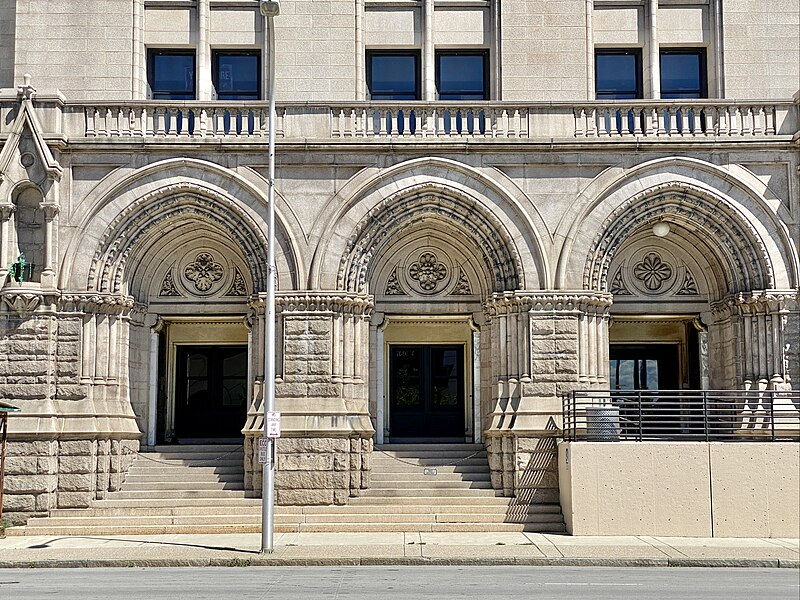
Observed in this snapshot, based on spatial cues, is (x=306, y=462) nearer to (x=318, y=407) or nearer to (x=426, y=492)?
(x=318, y=407)

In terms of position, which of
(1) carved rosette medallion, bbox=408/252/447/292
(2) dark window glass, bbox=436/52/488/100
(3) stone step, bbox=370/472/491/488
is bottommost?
(3) stone step, bbox=370/472/491/488

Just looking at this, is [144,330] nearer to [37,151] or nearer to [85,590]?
[37,151]

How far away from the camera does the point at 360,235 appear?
71.9 feet

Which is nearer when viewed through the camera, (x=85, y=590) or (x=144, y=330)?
(x=85, y=590)

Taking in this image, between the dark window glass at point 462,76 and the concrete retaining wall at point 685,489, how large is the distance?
9.89m

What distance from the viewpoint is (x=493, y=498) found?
21.1 metres

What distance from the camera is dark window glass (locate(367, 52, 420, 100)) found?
25.0m

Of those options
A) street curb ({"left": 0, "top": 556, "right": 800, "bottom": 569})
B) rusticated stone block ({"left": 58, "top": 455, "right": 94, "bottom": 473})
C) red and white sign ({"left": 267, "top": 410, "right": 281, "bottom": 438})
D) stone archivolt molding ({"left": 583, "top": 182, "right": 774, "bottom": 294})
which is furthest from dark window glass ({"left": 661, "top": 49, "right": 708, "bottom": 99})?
rusticated stone block ({"left": 58, "top": 455, "right": 94, "bottom": 473})

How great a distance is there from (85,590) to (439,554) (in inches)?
236

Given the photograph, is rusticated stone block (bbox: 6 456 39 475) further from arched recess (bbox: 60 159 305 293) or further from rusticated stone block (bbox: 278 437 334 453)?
rusticated stone block (bbox: 278 437 334 453)

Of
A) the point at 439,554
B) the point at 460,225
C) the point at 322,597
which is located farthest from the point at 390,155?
the point at 322,597

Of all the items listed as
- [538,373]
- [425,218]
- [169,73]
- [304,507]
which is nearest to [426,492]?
[304,507]

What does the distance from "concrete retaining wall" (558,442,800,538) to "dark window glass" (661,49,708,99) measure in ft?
32.6

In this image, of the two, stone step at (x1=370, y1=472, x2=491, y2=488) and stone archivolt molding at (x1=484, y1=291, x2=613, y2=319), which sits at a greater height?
stone archivolt molding at (x1=484, y1=291, x2=613, y2=319)
